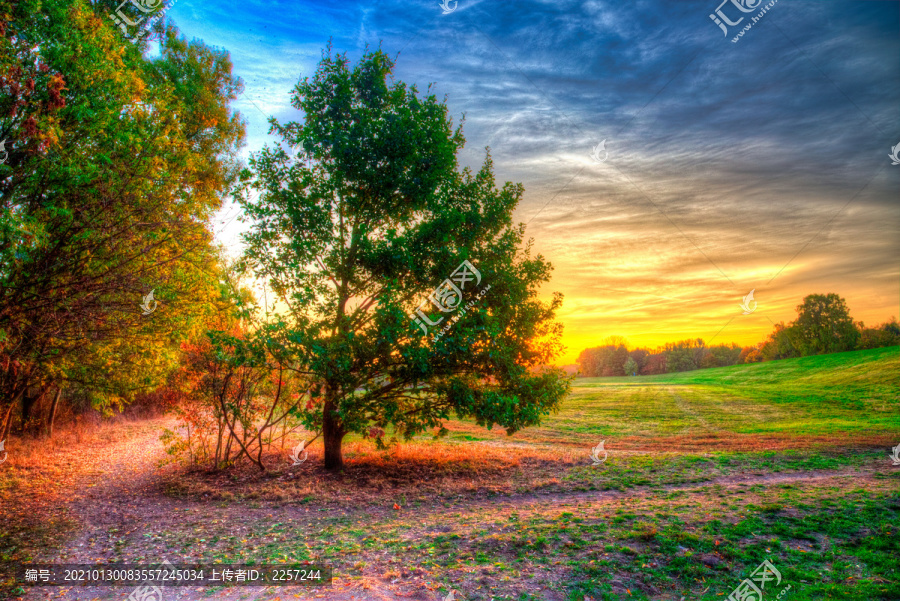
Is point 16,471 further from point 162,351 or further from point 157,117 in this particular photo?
point 157,117

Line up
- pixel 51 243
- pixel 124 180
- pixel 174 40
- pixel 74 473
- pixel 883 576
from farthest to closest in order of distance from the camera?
pixel 174 40 < pixel 74 473 < pixel 124 180 < pixel 51 243 < pixel 883 576

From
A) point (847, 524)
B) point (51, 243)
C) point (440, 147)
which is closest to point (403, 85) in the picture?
point (440, 147)

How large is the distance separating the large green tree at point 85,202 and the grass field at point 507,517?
15.4ft

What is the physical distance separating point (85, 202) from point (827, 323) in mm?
57774

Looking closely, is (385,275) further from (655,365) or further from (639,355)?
(639,355)

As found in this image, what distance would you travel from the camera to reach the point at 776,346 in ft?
182

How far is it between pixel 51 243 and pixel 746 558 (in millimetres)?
15937

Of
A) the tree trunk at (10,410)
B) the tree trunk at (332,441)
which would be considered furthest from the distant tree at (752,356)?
the tree trunk at (10,410)

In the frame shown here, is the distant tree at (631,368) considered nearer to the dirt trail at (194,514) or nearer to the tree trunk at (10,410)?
the dirt trail at (194,514)

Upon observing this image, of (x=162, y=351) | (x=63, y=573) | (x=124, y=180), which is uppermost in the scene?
(x=124, y=180)

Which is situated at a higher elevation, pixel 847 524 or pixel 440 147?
pixel 440 147

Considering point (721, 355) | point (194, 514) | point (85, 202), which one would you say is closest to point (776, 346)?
point (721, 355)

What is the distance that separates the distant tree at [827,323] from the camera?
1619 inches

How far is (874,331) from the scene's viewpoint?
40.4 metres
